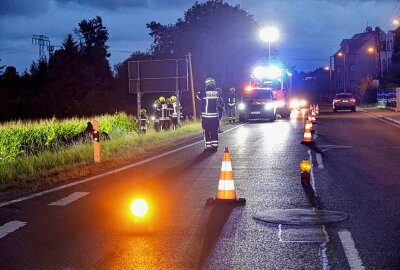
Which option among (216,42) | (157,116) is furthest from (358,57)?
(157,116)

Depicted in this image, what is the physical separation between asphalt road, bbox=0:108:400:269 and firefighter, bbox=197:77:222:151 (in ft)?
12.3

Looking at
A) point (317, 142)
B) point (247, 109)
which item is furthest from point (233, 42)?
point (317, 142)

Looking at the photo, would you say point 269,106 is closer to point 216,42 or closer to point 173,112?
point 173,112

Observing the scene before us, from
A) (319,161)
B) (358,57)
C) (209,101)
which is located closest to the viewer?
(319,161)

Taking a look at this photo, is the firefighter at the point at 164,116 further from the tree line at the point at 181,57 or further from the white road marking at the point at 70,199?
the tree line at the point at 181,57

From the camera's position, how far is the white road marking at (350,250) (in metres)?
6.01

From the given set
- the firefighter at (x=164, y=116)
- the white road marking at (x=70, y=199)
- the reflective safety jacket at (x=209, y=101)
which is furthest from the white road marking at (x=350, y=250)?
the firefighter at (x=164, y=116)

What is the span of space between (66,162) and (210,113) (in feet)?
16.3

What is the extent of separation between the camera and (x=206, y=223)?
8164 mm

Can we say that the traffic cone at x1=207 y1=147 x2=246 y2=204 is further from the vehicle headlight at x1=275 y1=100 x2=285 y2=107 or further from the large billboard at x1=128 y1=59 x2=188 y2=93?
the vehicle headlight at x1=275 y1=100 x2=285 y2=107

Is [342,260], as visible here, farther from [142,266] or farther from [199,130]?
[199,130]

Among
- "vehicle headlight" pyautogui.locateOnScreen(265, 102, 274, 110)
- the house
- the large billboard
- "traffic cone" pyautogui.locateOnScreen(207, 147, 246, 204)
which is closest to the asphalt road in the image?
"traffic cone" pyautogui.locateOnScreen(207, 147, 246, 204)

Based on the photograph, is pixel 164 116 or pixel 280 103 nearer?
pixel 164 116

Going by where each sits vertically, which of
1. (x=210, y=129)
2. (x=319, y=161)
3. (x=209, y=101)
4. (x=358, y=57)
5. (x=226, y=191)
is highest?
(x=358, y=57)
